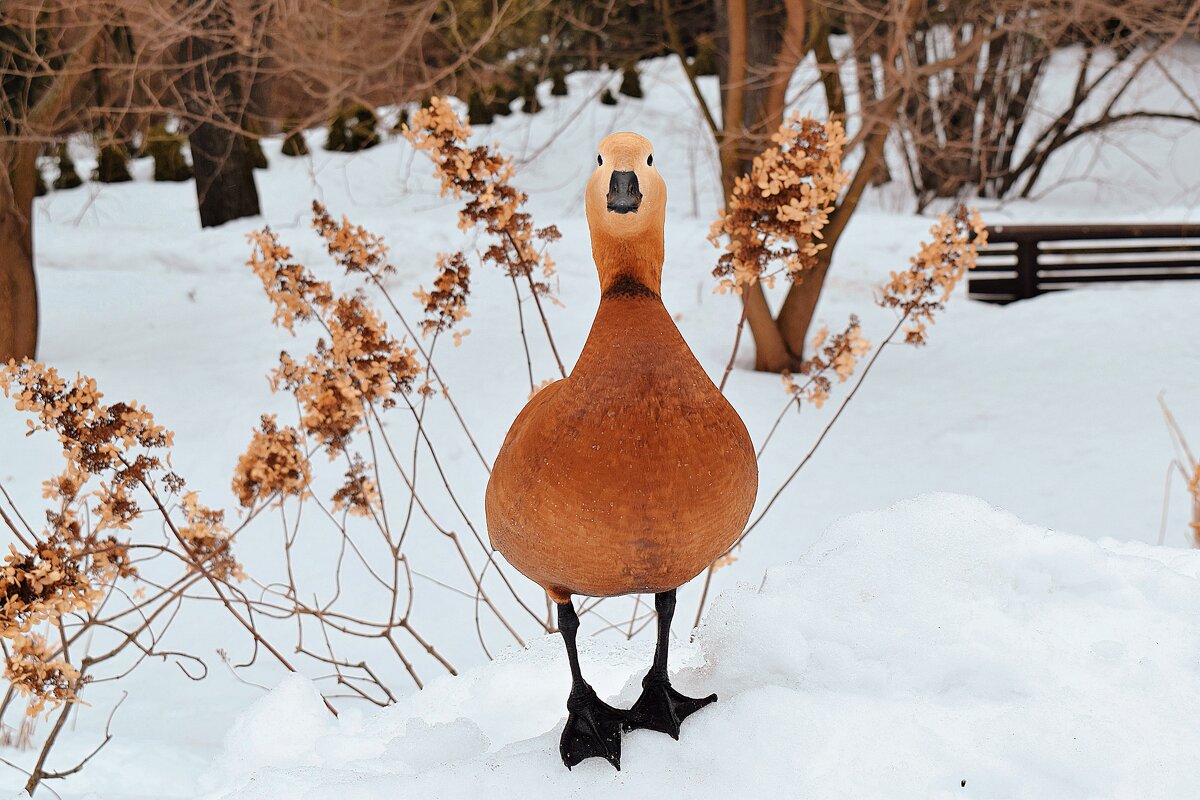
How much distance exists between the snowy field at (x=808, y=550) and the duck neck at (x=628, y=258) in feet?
1.97

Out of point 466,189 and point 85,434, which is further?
point 466,189

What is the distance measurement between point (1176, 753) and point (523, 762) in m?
0.84

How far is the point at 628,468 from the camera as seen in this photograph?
1183 mm

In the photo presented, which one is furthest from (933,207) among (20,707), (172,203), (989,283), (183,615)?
(20,707)

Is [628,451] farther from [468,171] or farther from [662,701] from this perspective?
[468,171]

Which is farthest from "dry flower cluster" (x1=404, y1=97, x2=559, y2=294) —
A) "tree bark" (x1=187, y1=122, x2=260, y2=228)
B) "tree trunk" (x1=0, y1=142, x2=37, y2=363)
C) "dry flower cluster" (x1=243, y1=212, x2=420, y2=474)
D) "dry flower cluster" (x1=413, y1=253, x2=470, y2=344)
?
"tree bark" (x1=187, y1=122, x2=260, y2=228)

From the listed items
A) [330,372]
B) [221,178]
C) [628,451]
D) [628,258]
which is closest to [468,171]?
[330,372]

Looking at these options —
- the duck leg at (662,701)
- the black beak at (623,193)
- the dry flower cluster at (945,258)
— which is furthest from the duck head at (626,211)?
the dry flower cluster at (945,258)

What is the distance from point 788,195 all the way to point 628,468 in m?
0.88

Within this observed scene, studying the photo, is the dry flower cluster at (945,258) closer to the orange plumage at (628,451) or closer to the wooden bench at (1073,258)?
the orange plumage at (628,451)

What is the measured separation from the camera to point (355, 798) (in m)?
1.28

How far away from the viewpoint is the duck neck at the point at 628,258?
1262 mm

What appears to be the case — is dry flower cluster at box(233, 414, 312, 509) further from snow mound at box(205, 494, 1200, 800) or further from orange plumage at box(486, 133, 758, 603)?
orange plumage at box(486, 133, 758, 603)

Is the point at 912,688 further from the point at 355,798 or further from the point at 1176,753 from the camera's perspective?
the point at 355,798
